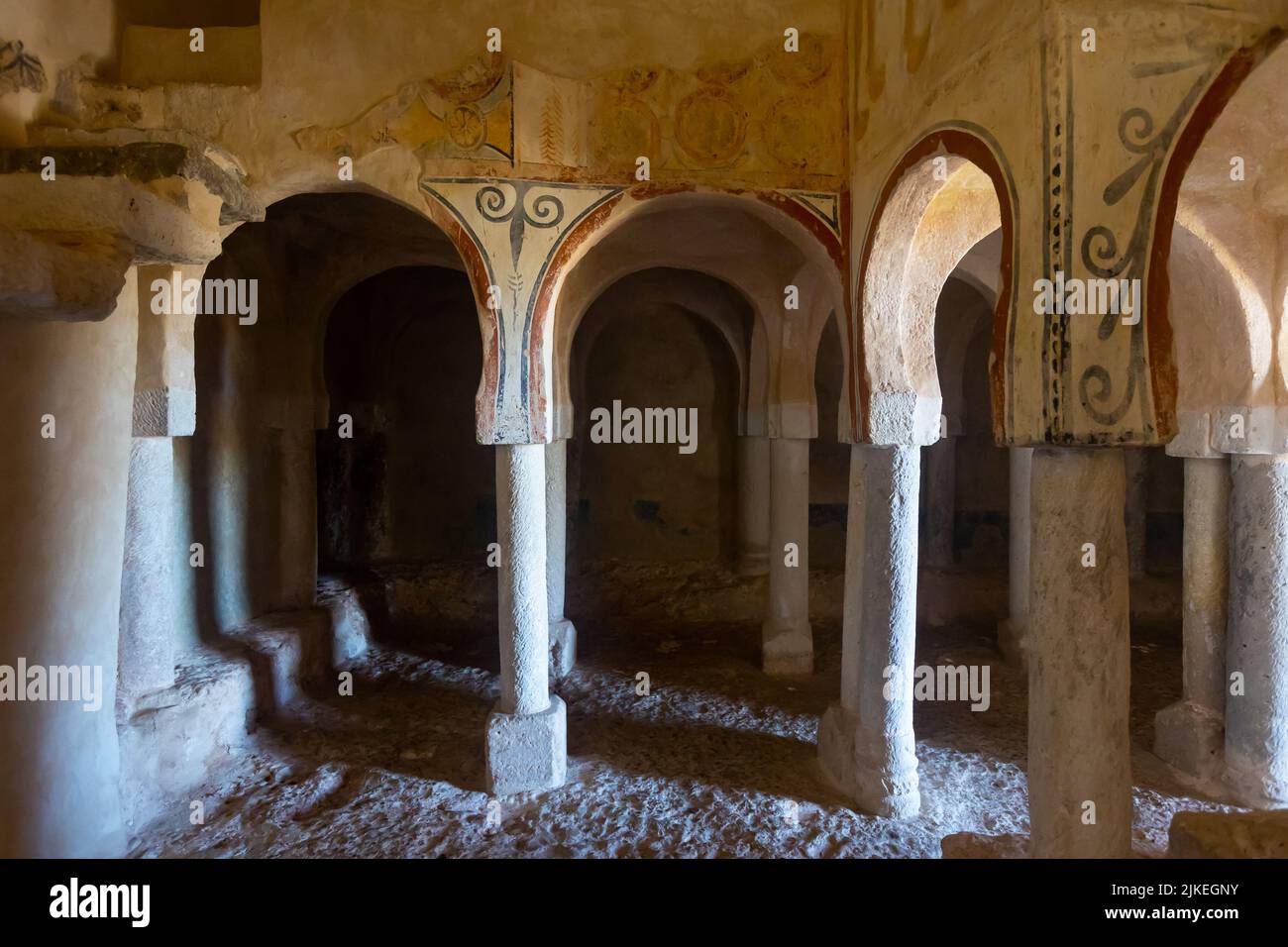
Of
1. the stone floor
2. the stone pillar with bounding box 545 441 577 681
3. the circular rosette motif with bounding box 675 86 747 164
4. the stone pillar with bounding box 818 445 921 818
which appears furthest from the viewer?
the stone pillar with bounding box 545 441 577 681

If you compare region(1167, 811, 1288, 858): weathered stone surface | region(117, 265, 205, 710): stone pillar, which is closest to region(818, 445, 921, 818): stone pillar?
region(1167, 811, 1288, 858): weathered stone surface

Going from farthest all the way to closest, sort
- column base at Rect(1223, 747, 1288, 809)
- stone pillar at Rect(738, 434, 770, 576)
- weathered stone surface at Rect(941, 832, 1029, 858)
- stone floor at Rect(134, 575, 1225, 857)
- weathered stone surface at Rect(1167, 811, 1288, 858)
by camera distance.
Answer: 1. stone pillar at Rect(738, 434, 770, 576)
2. column base at Rect(1223, 747, 1288, 809)
3. stone floor at Rect(134, 575, 1225, 857)
4. weathered stone surface at Rect(941, 832, 1029, 858)
5. weathered stone surface at Rect(1167, 811, 1288, 858)

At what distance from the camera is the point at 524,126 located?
187 inches

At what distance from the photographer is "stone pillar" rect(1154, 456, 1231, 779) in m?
5.05

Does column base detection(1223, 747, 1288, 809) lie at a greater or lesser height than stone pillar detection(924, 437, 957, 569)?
lesser

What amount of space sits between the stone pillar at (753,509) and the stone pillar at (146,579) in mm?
5711

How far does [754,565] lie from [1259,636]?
16.5 ft

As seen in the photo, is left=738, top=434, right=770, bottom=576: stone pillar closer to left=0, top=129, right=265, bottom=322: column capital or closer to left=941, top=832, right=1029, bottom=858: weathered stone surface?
left=941, top=832, right=1029, bottom=858: weathered stone surface

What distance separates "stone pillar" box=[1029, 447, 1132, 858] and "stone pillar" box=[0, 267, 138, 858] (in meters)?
3.61

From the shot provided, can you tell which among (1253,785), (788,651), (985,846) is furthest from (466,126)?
(1253,785)

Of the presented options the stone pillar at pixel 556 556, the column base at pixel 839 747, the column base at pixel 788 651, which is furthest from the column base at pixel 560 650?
the column base at pixel 839 747

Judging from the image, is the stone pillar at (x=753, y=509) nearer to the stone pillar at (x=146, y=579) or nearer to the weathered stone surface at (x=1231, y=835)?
the stone pillar at (x=146, y=579)

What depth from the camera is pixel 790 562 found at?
724 cm

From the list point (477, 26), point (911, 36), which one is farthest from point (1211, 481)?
point (477, 26)
